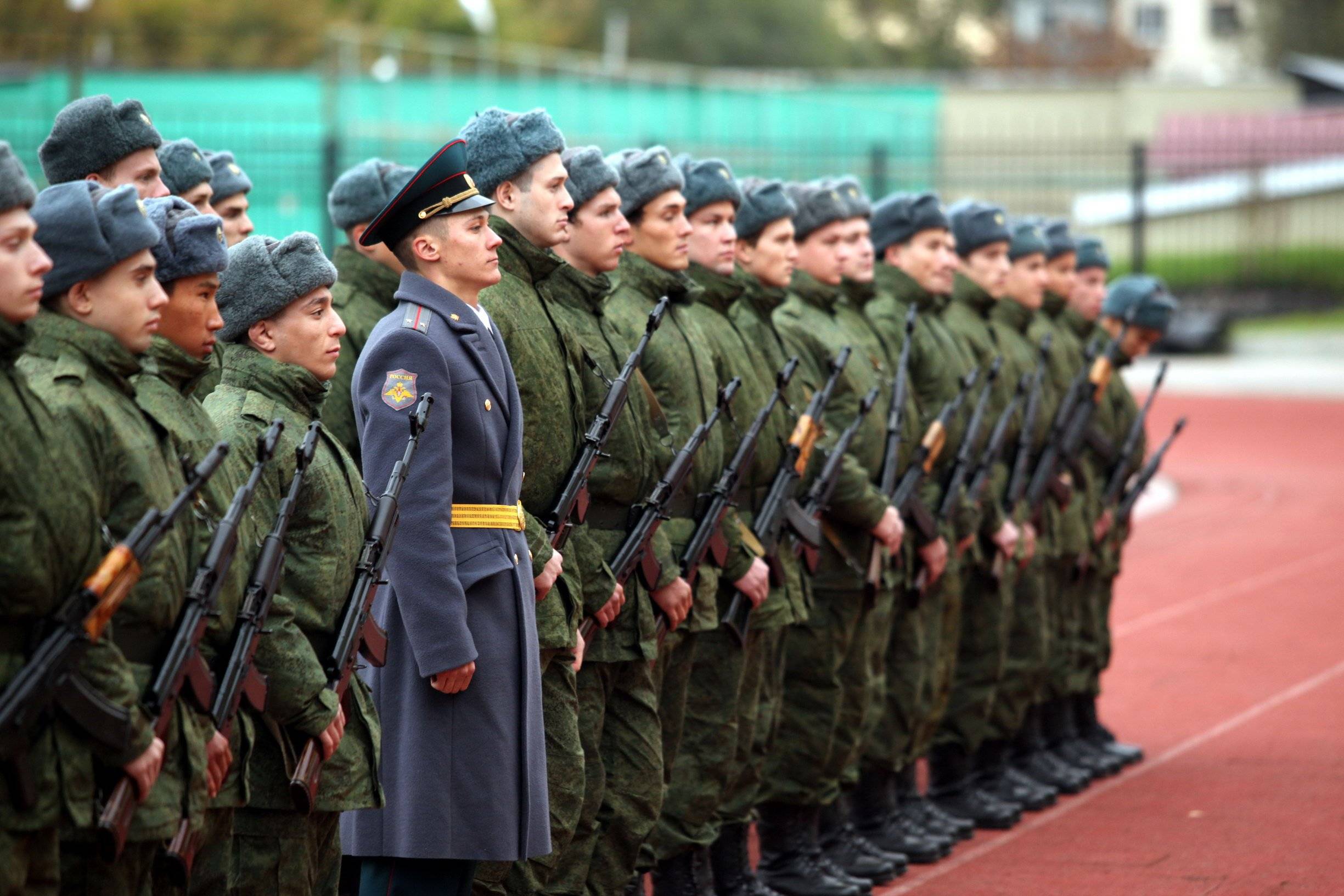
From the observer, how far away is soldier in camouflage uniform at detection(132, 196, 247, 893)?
12.6 ft

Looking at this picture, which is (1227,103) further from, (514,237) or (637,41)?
(514,237)

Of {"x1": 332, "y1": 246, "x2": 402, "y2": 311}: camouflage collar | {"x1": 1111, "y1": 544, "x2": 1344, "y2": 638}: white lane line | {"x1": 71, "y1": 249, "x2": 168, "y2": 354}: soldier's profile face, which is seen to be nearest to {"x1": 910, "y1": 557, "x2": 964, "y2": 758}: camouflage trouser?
{"x1": 332, "y1": 246, "x2": 402, "y2": 311}: camouflage collar

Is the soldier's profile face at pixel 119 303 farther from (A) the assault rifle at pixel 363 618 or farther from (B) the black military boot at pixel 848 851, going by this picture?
(B) the black military boot at pixel 848 851

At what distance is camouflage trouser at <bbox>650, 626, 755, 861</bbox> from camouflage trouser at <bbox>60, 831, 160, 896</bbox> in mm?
2229

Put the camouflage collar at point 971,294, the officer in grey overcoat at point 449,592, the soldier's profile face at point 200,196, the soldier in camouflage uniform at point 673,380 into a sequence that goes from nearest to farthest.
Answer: the officer in grey overcoat at point 449,592, the soldier's profile face at point 200,196, the soldier in camouflage uniform at point 673,380, the camouflage collar at point 971,294

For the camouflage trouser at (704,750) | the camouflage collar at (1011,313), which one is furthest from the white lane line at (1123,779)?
the camouflage collar at (1011,313)

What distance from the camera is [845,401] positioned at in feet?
22.4

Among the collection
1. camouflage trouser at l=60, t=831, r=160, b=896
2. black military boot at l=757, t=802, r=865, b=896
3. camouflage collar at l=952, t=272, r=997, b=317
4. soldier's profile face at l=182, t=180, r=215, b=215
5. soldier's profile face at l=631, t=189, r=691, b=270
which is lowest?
black military boot at l=757, t=802, r=865, b=896

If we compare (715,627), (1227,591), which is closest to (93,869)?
(715,627)

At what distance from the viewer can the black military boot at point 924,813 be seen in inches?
280

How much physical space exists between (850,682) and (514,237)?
2233 millimetres

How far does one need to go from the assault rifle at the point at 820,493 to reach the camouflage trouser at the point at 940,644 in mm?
883

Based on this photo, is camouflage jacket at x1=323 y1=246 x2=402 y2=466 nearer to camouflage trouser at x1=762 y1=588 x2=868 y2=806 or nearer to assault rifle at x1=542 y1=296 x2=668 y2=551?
assault rifle at x1=542 y1=296 x2=668 y2=551

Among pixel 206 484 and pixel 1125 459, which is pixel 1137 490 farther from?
pixel 206 484
